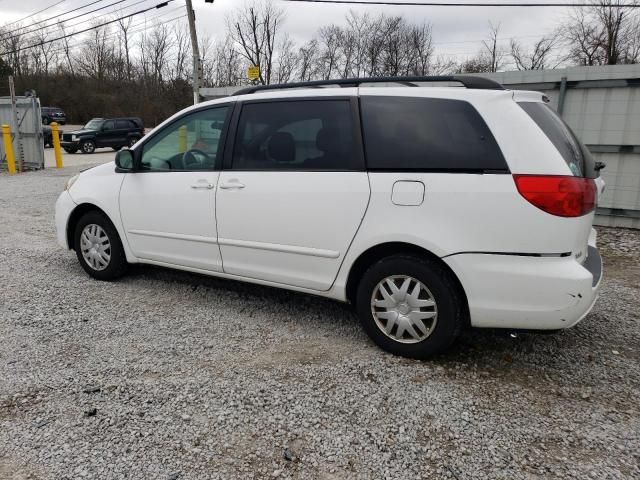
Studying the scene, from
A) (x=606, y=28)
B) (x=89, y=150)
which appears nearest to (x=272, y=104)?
(x=89, y=150)

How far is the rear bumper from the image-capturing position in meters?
2.74

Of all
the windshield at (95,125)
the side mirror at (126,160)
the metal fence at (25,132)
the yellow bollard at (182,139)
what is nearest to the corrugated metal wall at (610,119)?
the yellow bollard at (182,139)

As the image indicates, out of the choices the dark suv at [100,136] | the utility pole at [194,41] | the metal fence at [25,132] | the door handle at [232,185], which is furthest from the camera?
the dark suv at [100,136]

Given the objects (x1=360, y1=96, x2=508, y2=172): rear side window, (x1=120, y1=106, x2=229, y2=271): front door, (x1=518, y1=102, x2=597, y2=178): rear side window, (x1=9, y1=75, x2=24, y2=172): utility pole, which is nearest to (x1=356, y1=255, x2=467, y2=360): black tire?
(x1=360, y1=96, x2=508, y2=172): rear side window

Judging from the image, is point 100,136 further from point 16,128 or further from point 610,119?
point 610,119

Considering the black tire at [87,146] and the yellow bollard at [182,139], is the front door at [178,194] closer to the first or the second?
the yellow bollard at [182,139]

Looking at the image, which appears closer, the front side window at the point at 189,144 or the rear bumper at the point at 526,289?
the rear bumper at the point at 526,289

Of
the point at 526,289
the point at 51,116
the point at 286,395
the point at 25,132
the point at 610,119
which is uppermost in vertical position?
the point at 51,116

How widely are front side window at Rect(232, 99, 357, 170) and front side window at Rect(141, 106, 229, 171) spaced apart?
0.25 metres

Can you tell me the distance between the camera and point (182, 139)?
4.11 metres

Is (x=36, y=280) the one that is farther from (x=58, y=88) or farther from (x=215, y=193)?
(x=58, y=88)

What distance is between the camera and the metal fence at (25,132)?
14315 millimetres

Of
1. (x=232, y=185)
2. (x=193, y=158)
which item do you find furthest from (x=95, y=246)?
(x=232, y=185)

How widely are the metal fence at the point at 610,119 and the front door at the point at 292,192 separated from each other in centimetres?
523
